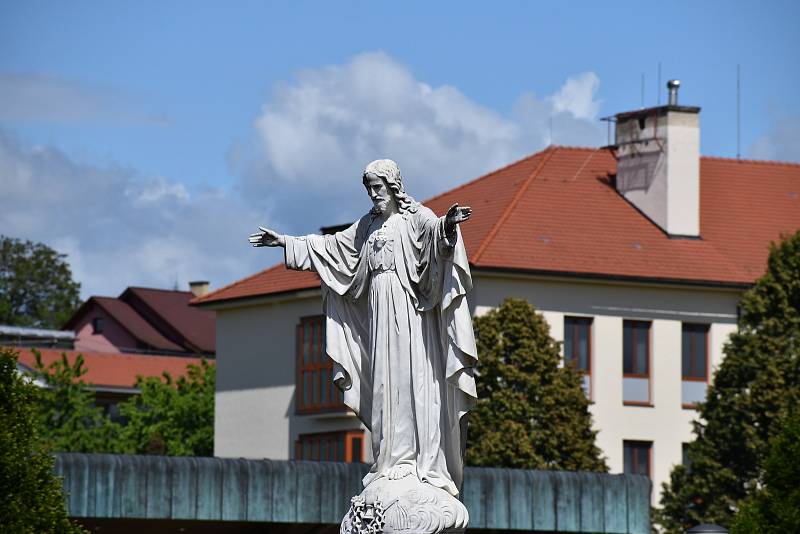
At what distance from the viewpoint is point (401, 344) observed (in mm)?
15672

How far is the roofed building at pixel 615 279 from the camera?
60.5 metres

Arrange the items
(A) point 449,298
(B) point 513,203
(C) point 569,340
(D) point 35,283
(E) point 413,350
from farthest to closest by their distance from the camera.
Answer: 1. (D) point 35,283
2. (B) point 513,203
3. (C) point 569,340
4. (E) point 413,350
5. (A) point 449,298

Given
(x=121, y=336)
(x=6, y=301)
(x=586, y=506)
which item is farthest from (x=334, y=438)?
(x=6, y=301)

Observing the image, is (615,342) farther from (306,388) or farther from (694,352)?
(306,388)

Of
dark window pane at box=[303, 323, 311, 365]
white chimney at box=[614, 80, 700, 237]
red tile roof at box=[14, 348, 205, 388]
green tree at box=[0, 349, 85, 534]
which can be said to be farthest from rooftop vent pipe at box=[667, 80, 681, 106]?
green tree at box=[0, 349, 85, 534]

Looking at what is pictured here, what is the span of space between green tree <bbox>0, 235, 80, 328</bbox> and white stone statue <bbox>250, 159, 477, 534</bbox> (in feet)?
332

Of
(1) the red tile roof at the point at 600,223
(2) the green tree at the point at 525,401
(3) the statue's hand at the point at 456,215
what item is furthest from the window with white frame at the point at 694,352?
(3) the statue's hand at the point at 456,215

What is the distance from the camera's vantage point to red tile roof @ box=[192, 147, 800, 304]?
6059 cm

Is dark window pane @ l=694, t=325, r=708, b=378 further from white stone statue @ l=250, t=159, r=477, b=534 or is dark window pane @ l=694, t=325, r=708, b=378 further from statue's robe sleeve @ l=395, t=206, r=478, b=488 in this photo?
statue's robe sleeve @ l=395, t=206, r=478, b=488

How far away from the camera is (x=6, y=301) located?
116 m

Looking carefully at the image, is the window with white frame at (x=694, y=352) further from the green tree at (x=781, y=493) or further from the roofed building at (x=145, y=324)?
the roofed building at (x=145, y=324)

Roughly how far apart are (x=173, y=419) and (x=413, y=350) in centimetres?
5899

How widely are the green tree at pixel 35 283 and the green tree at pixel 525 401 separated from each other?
66.1 metres

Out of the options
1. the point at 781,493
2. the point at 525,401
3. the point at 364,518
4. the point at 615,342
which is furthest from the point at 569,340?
the point at 364,518
